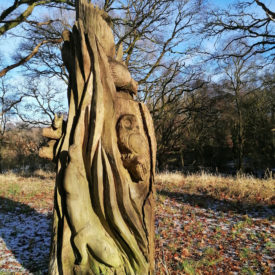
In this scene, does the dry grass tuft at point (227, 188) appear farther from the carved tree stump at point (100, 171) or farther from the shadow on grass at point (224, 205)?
the carved tree stump at point (100, 171)

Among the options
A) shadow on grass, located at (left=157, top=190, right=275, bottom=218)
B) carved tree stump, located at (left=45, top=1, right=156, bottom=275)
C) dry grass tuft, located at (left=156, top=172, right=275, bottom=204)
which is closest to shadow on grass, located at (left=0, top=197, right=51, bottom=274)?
carved tree stump, located at (left=45, top=1, right=156, bottom=275)

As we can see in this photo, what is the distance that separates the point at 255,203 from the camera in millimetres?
6910

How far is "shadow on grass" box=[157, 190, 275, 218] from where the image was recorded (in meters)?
6.36

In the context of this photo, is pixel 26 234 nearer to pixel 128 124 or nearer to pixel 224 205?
pixel 128 124

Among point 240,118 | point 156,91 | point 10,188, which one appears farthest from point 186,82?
point 10,188

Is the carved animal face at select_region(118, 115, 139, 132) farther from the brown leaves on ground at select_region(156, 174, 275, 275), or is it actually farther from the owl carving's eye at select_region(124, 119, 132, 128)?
the brown leaves on ground at select_region(156, 174, 275, 275)

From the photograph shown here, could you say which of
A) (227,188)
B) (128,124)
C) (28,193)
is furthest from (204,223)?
(28,193)

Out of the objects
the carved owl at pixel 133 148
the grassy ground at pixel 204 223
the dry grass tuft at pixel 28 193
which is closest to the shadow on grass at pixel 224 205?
the grassy ground at pixel 204 223

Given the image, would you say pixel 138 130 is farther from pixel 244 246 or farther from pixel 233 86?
pixel 233 86

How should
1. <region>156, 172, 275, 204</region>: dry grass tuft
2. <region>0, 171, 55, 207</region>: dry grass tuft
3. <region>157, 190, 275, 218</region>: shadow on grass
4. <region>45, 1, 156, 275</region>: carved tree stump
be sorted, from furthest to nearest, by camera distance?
<region>0, 171, 55, 207</region>: dry grass tuft
<region>156, 172, 275, 204</region>: dry grass tuft
<region>157, 190, 275, 218</region>: shadow on grass
<region>45, 1, 156, 275</region>: carved tree stump

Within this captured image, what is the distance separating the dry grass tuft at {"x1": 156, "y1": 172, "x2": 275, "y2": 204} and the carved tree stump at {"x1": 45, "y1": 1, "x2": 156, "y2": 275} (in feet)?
17.1

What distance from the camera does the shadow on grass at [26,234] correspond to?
3977mm

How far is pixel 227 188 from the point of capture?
803cm

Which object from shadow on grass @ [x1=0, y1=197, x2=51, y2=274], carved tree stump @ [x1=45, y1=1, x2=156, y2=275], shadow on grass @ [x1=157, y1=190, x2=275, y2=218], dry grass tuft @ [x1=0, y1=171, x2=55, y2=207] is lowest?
shadow on grass @ [x1=0, y1=197, x2=51, y2=274]
